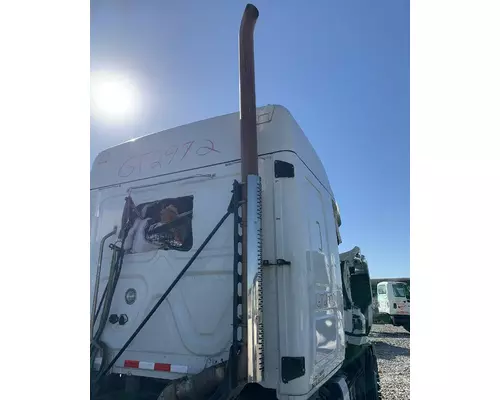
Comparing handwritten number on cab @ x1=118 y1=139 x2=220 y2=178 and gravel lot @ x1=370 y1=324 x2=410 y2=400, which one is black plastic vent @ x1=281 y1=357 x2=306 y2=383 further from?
gravel lot @ x1=370 y1=324 x2=410 y2=400

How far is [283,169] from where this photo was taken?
2.56 meters

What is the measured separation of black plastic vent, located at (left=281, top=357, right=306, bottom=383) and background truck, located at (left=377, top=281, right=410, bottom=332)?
1804 cm

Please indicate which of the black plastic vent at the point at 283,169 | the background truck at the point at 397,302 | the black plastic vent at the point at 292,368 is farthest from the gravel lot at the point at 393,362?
the black plastic vent at the point at 283,169

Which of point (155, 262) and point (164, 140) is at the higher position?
point (164, 140)

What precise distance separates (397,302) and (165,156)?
18.4 meters

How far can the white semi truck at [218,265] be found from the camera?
7.45 feet

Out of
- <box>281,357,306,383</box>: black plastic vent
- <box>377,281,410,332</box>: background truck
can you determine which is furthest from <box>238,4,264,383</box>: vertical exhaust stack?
<box>377,281,410,332</box>: background truck

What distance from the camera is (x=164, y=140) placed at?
3.08m

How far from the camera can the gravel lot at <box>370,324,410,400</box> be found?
709cm

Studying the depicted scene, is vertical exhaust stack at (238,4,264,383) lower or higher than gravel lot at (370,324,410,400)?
higher

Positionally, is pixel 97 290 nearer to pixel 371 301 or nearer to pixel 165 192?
pixel 165 192

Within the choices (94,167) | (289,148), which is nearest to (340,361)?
(289,148)

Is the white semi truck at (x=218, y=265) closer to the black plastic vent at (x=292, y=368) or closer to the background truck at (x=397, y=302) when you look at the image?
the black plastic vent at (x=292, y=368)
